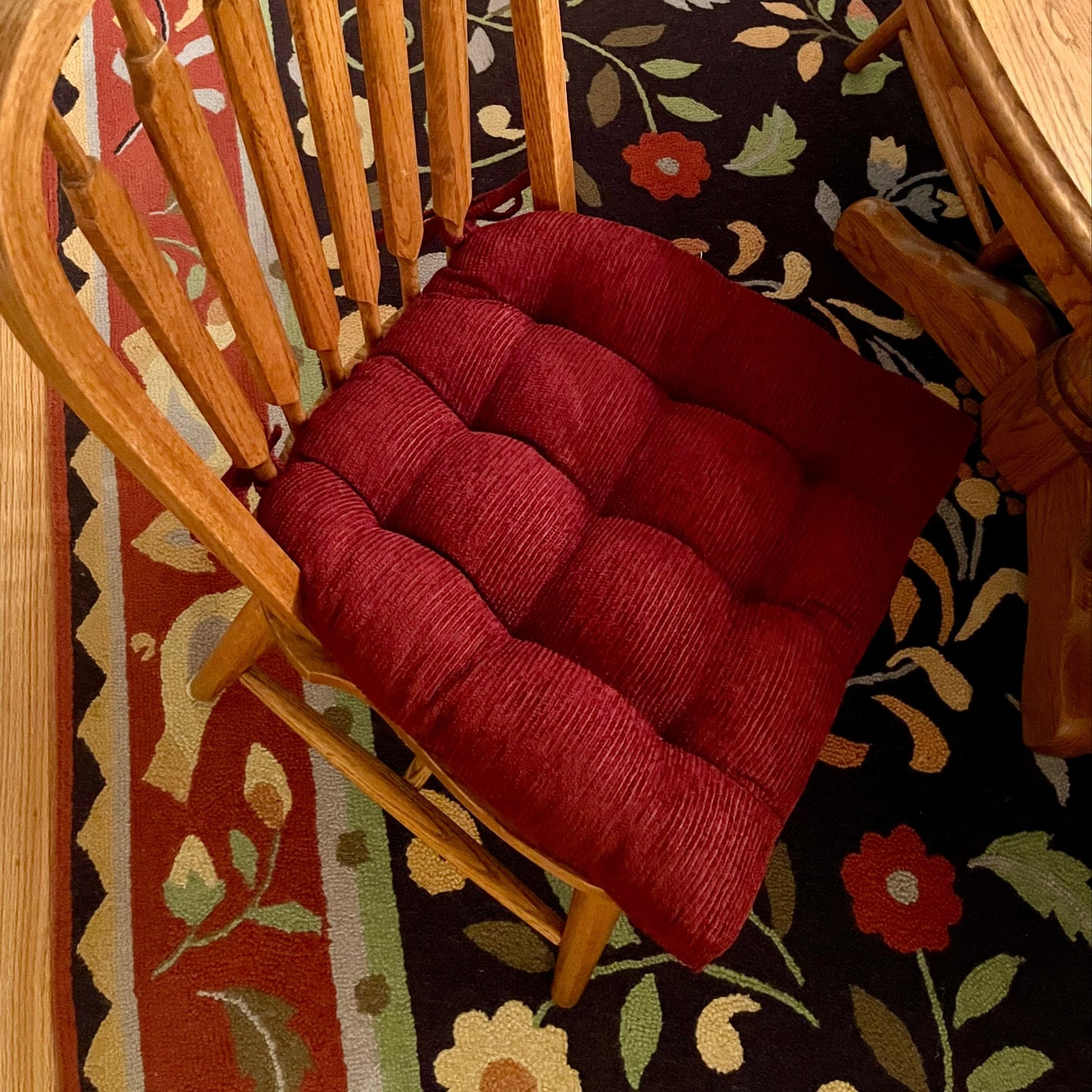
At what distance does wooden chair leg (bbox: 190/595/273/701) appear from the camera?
2.90 feet

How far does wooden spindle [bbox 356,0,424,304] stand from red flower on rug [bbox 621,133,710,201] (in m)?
0.78

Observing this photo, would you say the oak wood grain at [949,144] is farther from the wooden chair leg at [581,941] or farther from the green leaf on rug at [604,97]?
the wooden chair leg at [581,941]

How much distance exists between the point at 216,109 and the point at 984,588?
1.29 m

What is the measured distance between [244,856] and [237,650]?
26cm

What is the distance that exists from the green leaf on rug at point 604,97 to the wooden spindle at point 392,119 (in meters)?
0.85

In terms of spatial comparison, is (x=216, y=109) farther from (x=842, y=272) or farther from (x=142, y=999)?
(x=142, y=999)

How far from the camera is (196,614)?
1118 mm

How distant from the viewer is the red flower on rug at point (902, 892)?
1.03m

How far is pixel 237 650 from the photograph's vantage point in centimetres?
93

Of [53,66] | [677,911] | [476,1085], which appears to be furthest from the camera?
[476,1085]

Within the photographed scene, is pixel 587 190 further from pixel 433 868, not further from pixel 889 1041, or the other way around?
pixel 889 1041

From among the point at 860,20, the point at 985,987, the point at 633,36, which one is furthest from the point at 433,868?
the point at 860,20

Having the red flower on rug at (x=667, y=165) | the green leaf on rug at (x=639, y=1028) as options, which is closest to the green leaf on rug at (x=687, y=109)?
the red flower on rug at (x=667, y=165)

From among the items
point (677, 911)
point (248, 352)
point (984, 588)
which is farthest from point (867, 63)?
point (677, 911)
